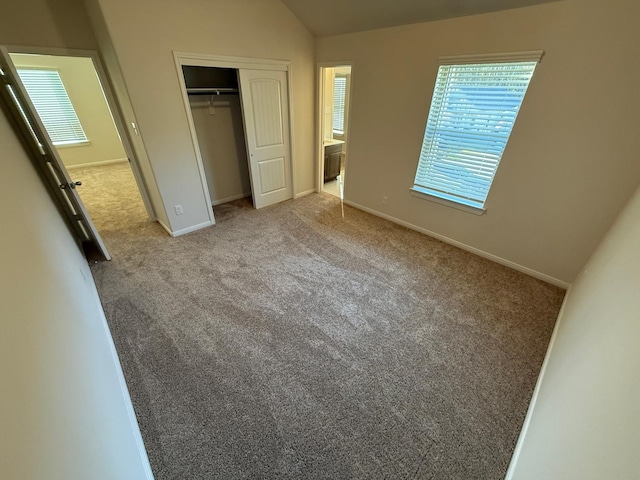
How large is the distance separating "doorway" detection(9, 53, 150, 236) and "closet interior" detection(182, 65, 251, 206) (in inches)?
55.6

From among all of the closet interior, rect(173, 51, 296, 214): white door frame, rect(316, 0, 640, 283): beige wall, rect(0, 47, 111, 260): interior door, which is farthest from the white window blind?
rect(0, 47, 111, 260): interior door

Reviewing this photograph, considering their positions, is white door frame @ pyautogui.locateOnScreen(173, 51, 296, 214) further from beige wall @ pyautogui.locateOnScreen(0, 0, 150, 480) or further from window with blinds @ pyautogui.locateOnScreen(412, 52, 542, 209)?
window with blinds @ pyautogui.locateOnScreen(412, 52, 542, 209)

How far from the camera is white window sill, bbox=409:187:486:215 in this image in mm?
2885

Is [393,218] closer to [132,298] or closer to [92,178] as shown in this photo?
[132,298]

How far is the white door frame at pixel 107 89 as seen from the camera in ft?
8.05

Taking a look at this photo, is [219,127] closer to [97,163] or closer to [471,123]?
[471,123]

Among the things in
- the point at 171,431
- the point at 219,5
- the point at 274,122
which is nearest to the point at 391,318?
the point at 171,431

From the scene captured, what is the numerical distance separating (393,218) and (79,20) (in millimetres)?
4187

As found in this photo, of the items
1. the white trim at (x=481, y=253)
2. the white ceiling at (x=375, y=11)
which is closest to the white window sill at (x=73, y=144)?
the white ceiling at (x=375, y=11)

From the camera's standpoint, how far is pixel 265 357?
1864mm

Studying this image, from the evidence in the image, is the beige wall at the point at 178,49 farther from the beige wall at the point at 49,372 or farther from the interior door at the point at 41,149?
the beige wall at the point at 49,372

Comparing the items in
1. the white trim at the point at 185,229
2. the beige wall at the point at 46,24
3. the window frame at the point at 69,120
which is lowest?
the white trim at the point at 185,229

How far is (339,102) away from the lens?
634 centimetres

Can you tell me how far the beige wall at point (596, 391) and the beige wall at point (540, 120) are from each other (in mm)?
750
